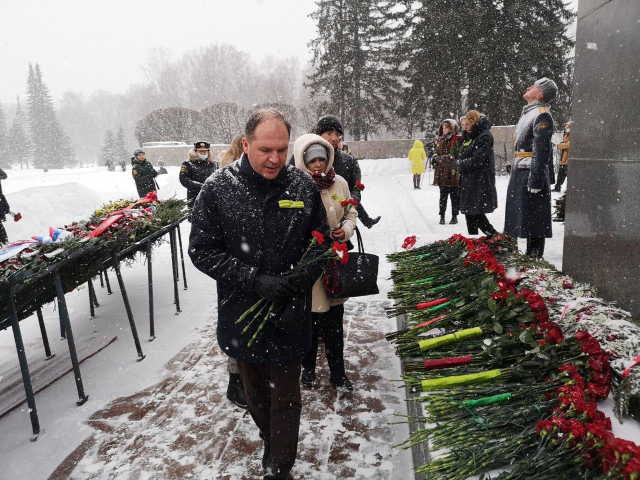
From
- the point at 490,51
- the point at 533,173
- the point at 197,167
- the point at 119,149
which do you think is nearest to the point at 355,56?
A: the point at 490,51

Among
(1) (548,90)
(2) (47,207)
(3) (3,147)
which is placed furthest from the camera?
(3) (3,147)

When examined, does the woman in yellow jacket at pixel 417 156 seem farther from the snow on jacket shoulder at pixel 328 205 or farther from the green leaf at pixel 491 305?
the green leaf at pixel 491 305

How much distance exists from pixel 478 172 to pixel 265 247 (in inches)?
193

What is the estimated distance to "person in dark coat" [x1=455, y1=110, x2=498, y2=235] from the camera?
6324mm

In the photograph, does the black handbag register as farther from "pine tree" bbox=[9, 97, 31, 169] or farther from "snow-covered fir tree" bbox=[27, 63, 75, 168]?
"pine tree" bbox=[9, 97, 31, 169]

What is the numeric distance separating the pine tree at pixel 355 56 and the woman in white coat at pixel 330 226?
105 ft

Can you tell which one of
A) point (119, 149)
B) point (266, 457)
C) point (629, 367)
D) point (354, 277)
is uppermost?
point (119, 149)

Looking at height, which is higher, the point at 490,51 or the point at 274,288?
the point at 490,51

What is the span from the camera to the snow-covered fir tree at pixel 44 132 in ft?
212

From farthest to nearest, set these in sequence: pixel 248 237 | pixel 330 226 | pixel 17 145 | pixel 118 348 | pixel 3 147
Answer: pixel 17 145 → pixel 3 147 → pixel 118 348 → pixel 330 226 → pixel 248 237

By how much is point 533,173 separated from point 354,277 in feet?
8.96

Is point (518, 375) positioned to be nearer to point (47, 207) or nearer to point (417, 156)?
point (47, 207)

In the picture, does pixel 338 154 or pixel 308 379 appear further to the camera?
pixel 338 154

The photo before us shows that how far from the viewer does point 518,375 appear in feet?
7.84
